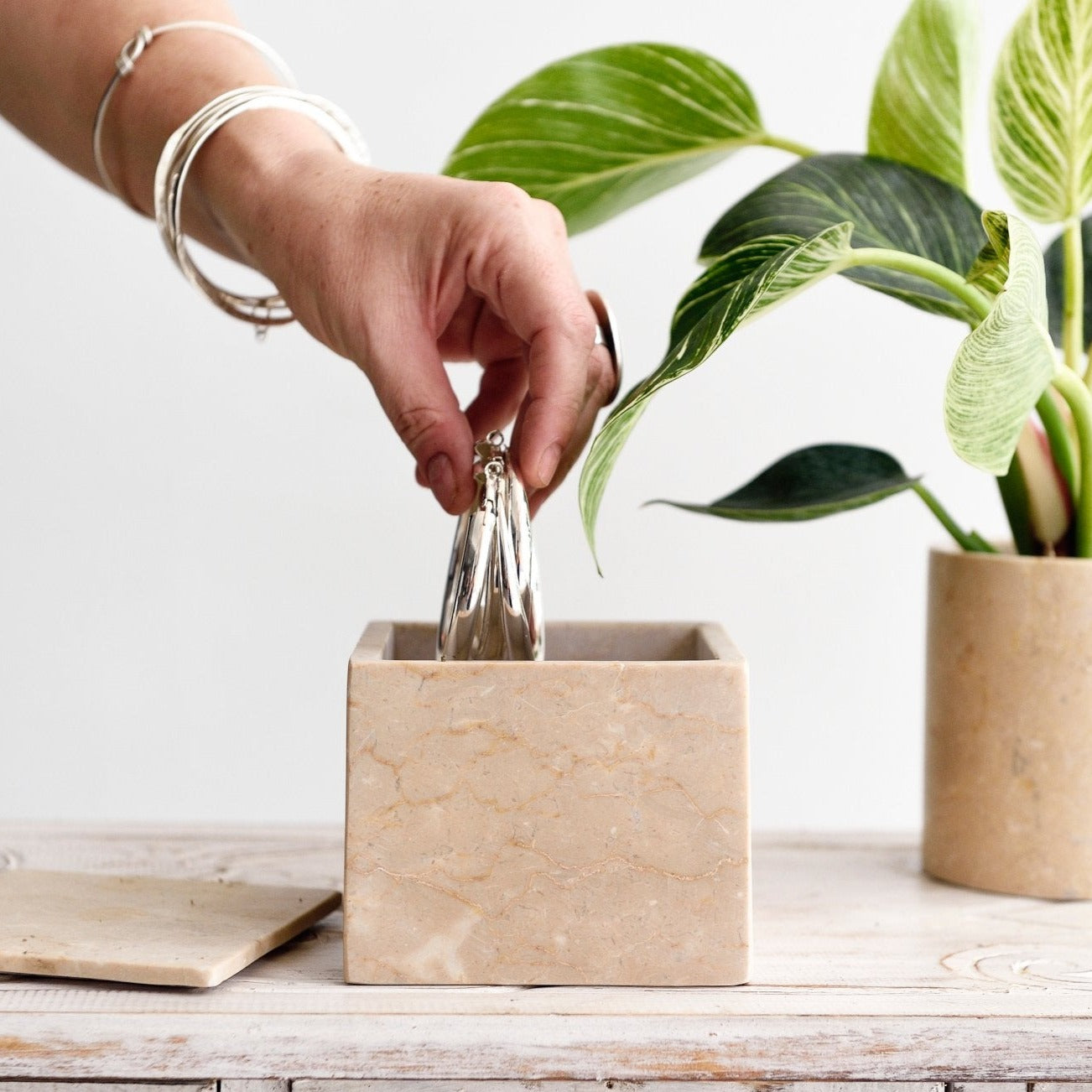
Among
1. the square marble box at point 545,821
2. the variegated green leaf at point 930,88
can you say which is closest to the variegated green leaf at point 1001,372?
the square marble box at point 545,821

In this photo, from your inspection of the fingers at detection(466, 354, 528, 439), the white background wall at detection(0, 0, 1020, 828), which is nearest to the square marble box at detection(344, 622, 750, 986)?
the fingers at detection(466, 354, 528, 439)

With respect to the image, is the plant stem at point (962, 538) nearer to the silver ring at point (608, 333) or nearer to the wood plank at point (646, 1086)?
the silver ring at point (608, 333)

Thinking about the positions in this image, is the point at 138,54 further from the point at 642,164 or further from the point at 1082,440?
the point at 1082,440

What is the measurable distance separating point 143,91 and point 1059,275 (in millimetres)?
567

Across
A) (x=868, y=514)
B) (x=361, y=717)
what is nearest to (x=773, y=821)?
(x=868, y=514)

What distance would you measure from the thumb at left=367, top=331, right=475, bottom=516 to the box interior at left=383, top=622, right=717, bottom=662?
0.11 metres

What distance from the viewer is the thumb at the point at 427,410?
585 millimetres

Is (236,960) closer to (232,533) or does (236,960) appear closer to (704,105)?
(704,105)

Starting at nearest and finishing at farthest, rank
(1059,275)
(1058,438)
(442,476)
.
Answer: (442,476) < (1058,438) < (1059,275)

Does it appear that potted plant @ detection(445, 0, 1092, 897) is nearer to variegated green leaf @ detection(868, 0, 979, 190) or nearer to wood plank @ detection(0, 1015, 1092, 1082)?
variegated green leaf @ detection(868, 0, 979, 190)

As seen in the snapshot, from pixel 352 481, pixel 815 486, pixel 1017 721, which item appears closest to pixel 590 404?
pixel 815 486

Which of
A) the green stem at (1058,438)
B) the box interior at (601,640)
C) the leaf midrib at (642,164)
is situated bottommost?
the box interior at (601,640)

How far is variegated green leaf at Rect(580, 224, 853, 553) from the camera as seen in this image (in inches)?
20.5

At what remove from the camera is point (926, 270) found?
0.64m
